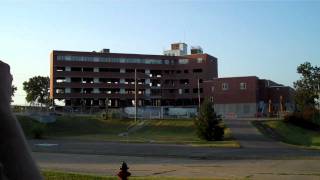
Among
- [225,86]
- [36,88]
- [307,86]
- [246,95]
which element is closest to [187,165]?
[307,86]

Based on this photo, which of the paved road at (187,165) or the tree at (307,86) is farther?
the tree at (307,86)

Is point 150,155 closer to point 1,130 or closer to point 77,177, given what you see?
point 77,177

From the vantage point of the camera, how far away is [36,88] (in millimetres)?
129625

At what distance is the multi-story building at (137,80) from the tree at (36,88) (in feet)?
8.64

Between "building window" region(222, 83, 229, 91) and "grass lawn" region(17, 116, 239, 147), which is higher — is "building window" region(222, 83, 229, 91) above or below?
above

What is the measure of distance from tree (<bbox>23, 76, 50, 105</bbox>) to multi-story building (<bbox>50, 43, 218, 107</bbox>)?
2.72 metres

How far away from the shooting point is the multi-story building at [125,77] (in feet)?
425

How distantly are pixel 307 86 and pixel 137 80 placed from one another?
47.6m

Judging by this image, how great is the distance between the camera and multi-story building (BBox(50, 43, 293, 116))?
419 feet

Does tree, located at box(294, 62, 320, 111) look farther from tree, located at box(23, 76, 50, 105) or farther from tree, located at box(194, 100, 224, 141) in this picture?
tree, located at box(23, 76, 50, 105)

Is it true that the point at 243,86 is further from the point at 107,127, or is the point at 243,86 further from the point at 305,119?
the point at 107,127

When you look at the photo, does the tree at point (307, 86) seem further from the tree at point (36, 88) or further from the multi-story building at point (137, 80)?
the tree at point (36, 88)

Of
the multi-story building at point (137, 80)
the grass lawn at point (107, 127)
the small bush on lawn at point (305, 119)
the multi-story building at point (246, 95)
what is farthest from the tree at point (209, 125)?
the multi-story building at point (137, 80)

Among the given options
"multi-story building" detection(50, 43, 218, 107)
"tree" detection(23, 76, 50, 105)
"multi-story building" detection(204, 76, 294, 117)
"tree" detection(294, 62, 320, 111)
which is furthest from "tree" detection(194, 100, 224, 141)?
"tree" detection(23, 76, 50, 105)
